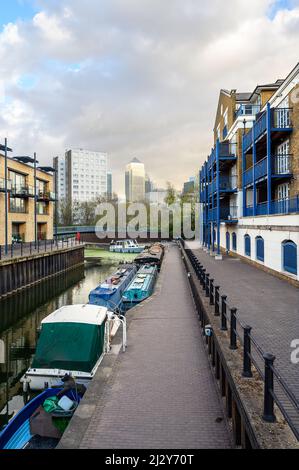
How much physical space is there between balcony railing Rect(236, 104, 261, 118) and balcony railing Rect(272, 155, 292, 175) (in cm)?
829

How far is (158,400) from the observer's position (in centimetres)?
754

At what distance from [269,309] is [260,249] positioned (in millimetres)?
11864

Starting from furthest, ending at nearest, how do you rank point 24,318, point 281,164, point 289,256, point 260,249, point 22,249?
point 22,249
point 260,249
point 281,164
point 24,318
point 289,256

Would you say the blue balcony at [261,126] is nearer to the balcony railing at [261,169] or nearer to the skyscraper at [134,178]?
the balcony railing at [261,169]

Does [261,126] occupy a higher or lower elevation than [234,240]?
higher

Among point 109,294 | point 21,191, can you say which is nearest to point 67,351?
point 109,294

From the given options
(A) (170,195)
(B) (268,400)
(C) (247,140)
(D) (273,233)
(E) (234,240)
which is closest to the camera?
(B) (268,400)

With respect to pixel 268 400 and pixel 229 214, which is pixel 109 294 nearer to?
pixel 268 400

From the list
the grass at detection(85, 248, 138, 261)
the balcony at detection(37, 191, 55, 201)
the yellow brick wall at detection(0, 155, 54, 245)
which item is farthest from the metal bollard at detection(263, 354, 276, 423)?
the grass at detection(85, 248, 138, 261)

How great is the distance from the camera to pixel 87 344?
10211 millimetres

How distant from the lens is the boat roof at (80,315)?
10.8m

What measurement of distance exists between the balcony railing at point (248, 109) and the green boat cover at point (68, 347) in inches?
979

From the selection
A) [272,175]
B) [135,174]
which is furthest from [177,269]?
[135,174]
